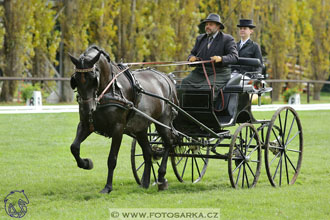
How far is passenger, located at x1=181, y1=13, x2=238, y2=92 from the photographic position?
8.86 m

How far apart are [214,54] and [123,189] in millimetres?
2153

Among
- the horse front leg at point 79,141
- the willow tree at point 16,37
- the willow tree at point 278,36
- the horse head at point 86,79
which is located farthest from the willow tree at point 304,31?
the horse head at point 86,79

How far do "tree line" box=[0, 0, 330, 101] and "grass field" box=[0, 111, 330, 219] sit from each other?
9717mm

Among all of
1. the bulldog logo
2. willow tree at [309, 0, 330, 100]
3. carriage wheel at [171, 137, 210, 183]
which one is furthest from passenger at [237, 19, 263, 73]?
willow tree at [309, 0, 330, 100]

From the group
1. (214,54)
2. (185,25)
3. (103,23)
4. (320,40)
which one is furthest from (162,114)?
(320,40)

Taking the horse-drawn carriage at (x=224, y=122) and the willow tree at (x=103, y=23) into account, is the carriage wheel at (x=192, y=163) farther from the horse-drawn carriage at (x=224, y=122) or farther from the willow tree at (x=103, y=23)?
the willow tree at (x=103, y=23)

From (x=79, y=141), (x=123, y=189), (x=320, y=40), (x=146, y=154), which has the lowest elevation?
(x=123, y=189)

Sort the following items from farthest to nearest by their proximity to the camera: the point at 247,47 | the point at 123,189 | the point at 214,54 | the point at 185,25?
the point at 185,25 → the point at 247,47 → the point at 214,54 → the point at 123,189

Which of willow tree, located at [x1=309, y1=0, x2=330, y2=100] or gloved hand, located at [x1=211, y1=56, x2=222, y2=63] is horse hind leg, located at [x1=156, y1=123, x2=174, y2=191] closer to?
gloved hand, located at [x1=211, y1=56, x2=222, y2=63]

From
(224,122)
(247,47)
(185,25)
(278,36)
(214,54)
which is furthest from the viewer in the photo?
(278,36)

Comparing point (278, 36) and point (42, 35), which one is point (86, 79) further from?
point (278, 36)

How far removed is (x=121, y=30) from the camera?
26422mm

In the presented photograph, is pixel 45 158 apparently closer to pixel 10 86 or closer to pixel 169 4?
pixel 10 86

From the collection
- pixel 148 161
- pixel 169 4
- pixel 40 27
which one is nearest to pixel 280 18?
pixel 169 4
